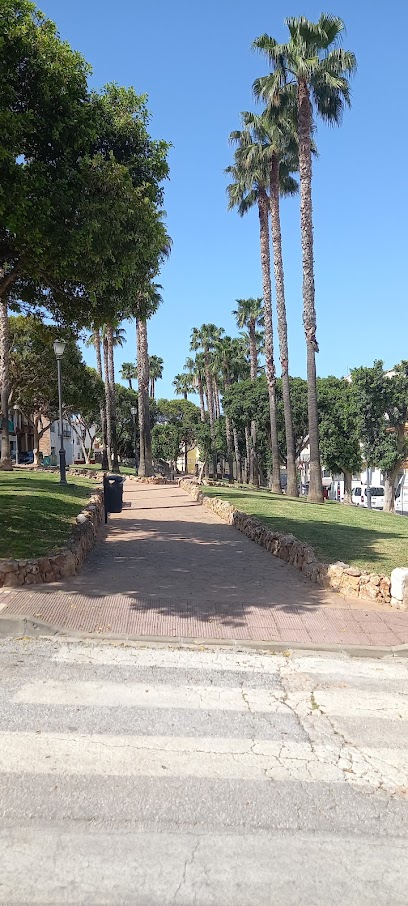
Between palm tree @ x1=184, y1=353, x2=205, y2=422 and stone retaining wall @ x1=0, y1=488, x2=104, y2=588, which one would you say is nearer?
stone retaining wall @ x1=0, y1=488, x2=104, y2=588

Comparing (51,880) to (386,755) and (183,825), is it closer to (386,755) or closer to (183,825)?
(183,825)

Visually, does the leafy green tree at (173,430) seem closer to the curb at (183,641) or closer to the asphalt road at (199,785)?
the curb at (183,641)

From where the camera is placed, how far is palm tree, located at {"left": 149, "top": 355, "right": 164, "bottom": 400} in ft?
257

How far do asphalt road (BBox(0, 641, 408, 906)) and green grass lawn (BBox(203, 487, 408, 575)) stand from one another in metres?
4.93

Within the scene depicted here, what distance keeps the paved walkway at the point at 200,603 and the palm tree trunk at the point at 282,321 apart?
1641 centimetres

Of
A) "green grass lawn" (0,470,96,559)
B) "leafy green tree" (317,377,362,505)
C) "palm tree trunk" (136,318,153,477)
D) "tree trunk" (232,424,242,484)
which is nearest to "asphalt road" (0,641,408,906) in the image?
"green grass lawn" (0,470,96,559)

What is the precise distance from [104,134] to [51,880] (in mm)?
9369

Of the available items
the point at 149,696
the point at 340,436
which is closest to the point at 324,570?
the point at 149,696

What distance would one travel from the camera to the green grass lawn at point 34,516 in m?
10.1

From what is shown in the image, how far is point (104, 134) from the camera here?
30.8 ft

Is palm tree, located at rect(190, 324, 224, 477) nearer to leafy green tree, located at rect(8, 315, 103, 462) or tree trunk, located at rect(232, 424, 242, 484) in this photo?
tree trunk, located at rect(232, 424, 242, 484)

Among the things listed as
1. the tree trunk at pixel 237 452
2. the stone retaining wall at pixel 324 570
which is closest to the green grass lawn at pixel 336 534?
the stone retaining wall at pixel 324 570

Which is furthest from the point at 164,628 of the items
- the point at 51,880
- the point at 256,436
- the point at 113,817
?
the point at 256,436

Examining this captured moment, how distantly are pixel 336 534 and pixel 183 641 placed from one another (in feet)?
→ 28.3
